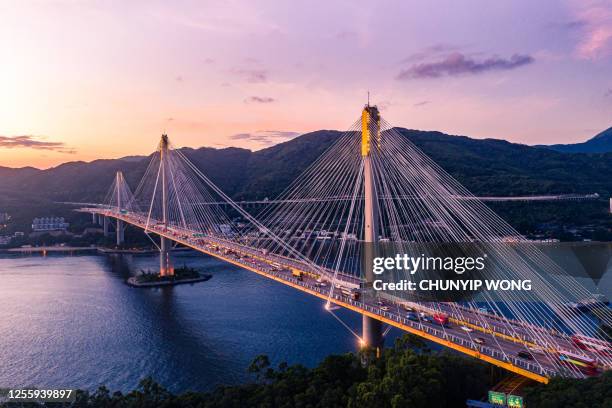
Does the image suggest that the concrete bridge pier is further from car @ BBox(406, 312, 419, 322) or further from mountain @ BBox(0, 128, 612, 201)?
mountain @ BBox(0, 128, 612, 201)

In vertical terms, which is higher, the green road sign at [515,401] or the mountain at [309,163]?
the mountain at [309,163]

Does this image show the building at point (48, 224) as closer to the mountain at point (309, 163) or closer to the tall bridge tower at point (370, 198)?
the mountain at point (309, 163)

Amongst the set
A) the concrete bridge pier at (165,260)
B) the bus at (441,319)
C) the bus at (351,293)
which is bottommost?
the concrete bridge pier at (165,260)

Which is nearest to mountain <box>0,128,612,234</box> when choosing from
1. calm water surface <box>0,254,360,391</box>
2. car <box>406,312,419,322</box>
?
calm water surface <box>0,254,360,391</box>

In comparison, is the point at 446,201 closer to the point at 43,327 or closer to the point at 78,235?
the point at 43,327

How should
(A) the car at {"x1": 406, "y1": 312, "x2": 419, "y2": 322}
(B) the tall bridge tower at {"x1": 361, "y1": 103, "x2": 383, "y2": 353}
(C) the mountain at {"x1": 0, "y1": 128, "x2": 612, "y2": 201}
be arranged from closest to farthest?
(A) the car at {"x1": 406, "y1": 312, "x2": 419, "y2": 322} < (B) the tall bridge tower at {"x1": 361, "y1": 103, "x2": 383, "y2": 353} < (C) the mountain at {"x1": 0, "y1": 128, "x2": 612, "y2": 201}

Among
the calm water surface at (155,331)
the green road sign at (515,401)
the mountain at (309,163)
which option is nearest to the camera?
the green road sign at (515,401)

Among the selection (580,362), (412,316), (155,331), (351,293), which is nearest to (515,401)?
(580,362)

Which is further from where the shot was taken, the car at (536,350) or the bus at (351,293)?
the bus at (351,293)

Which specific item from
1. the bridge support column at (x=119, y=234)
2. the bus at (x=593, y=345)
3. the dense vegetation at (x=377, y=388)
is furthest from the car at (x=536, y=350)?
the bridge support column at (x=119, y=234)
